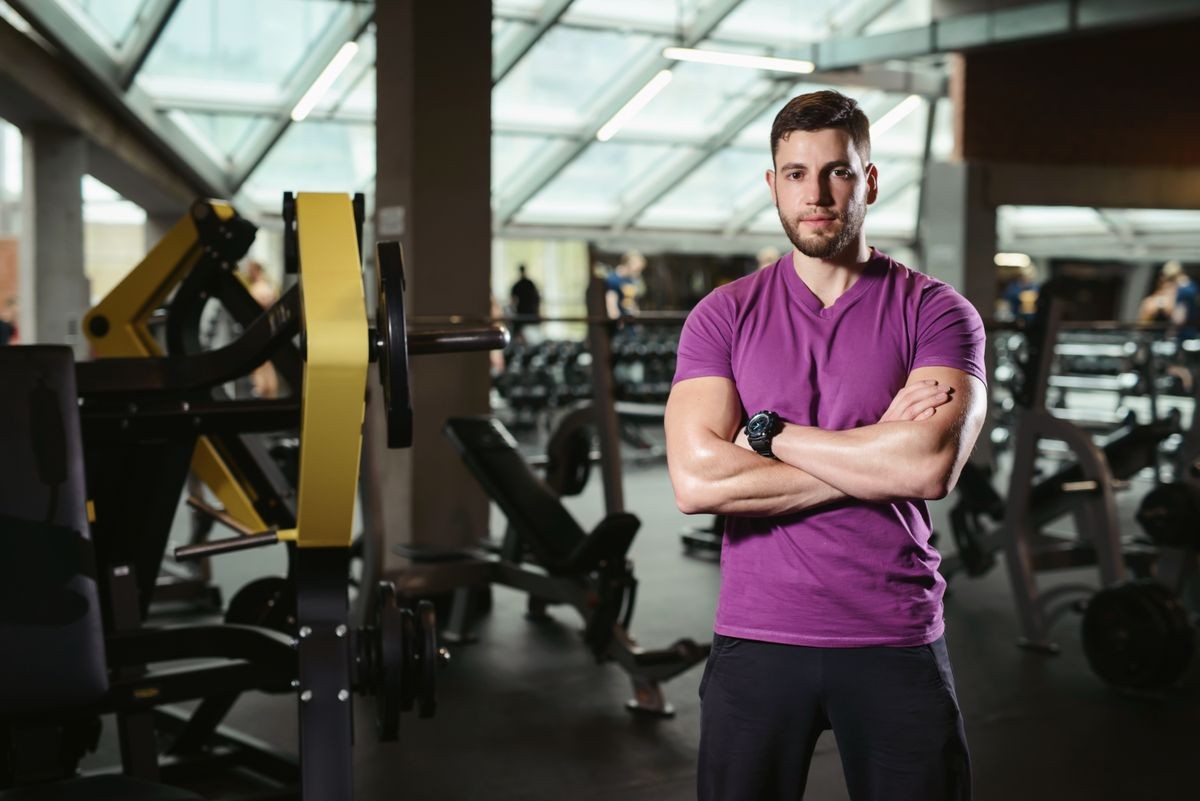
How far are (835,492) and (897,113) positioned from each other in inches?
494

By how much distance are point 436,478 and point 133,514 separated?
2.14 meters

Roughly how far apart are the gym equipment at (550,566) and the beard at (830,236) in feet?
6.39

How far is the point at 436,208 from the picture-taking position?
15.0 feet

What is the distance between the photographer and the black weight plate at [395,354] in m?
1.73

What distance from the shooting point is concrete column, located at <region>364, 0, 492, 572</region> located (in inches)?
178

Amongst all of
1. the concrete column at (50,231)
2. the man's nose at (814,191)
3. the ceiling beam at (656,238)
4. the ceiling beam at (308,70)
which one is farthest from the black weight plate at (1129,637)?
the ceiling beam at (656,238)

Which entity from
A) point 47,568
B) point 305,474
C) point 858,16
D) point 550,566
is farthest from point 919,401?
point 858,16

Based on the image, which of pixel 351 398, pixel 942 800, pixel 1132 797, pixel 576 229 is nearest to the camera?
pixel 942 800

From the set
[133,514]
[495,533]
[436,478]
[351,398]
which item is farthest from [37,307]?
[351,398]

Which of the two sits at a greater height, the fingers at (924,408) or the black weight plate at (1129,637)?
the fingers at (924,408)

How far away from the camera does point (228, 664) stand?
95.9 inches

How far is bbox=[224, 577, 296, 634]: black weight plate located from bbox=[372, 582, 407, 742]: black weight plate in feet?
3.08

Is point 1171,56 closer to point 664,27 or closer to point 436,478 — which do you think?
point 664,27

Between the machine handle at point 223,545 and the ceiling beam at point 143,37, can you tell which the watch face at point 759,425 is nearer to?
the machine handle at point 223,545
